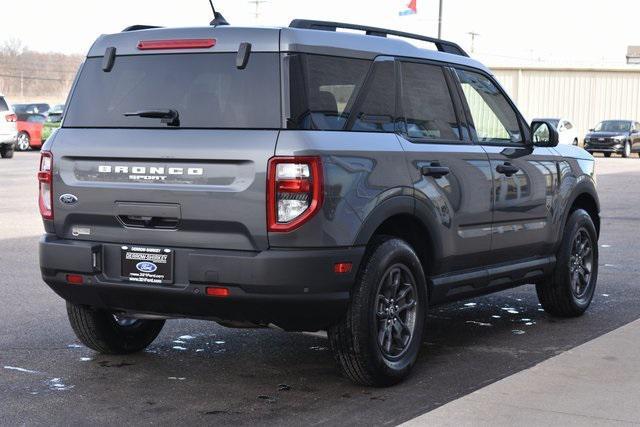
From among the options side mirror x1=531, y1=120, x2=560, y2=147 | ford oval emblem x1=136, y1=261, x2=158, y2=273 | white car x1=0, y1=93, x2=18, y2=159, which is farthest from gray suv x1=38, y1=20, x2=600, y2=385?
white car x1=0, y1=93, x2=18, y2=159

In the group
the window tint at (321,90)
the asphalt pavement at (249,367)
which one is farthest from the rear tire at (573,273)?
the window tint at (321,90)

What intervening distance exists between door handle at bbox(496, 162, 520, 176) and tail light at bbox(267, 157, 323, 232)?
6.70 ft

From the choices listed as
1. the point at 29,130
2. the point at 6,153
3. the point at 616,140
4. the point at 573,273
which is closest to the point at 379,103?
the point at 573,273

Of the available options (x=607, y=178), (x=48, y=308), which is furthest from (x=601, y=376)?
(x=607, y=178)

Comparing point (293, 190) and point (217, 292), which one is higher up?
point (293, 190)

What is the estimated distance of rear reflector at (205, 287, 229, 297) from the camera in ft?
18.0

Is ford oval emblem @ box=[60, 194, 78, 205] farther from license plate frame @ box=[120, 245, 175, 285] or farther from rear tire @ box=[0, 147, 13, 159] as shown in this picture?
rear tire @ box=[0, 147, 13, 159]

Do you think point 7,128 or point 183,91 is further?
point 7,128

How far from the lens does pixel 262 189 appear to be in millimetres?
5426

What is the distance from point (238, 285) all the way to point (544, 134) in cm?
335

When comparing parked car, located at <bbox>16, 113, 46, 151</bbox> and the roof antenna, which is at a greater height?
the roof antenna

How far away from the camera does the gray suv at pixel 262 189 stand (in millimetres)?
5469

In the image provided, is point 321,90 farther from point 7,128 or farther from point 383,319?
point 7,128

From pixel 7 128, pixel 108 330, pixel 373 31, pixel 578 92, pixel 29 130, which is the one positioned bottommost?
pixel 108 330
